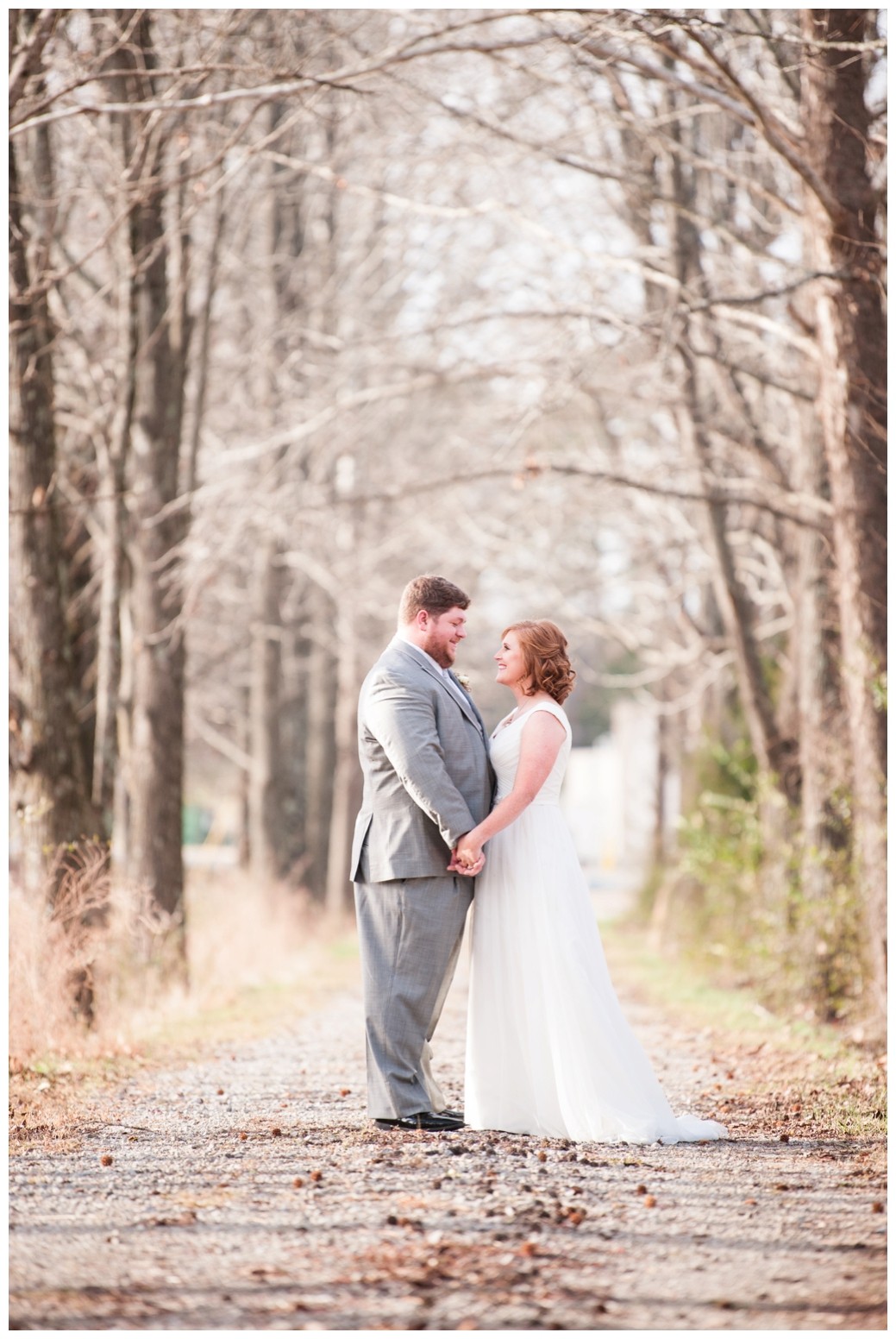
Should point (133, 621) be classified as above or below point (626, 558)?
below

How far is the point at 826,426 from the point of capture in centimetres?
891

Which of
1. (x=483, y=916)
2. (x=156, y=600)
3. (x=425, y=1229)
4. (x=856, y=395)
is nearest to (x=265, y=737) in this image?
(x=156, y=600)

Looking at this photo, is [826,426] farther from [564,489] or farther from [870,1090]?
[564,489]

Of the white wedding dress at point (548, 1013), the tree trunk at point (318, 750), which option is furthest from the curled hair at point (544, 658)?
the tree trunk at point (318, 750)

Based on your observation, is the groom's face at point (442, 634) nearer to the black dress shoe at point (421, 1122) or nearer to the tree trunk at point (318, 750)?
the black dress shoe at point (421, 1122)

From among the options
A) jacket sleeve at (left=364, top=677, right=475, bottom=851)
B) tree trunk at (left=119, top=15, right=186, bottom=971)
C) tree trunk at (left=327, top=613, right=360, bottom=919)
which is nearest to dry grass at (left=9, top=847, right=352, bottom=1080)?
tree trunk at (left=119, top=15, right=186, bottom=971)

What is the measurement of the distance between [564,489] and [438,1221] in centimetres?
1478

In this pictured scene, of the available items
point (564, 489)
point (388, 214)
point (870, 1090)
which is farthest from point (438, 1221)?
point (388, 214)

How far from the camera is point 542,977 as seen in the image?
6176mm

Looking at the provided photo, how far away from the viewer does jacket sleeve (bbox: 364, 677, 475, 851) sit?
6.12 meters

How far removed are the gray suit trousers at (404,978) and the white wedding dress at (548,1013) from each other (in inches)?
7.5

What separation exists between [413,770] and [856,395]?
410 cm

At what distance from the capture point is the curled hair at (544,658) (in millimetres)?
6562

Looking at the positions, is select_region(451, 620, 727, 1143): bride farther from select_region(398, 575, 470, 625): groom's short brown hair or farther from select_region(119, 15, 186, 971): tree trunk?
select_region(119, 15, 186, 971): tree trunk
